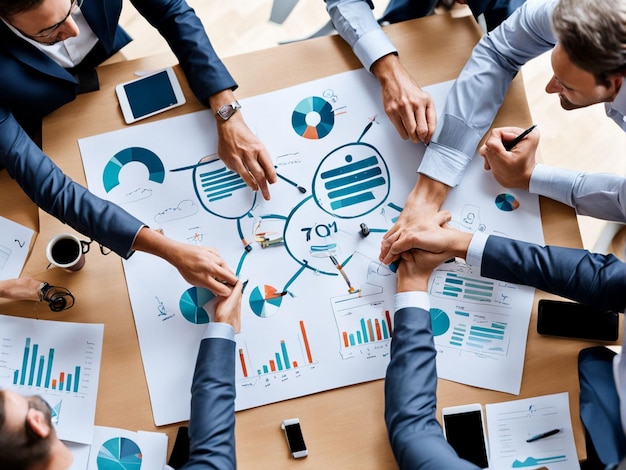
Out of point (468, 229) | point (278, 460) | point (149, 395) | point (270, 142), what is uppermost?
point (270, 142)

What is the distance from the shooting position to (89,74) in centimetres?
173

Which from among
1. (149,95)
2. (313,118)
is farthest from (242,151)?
(149,95)

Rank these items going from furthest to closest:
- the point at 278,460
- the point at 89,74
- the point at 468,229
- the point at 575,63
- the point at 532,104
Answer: the point at 532,104 < the point at 89,74 < the point at 468,229 < the point at 278,460 < the point at 575,63

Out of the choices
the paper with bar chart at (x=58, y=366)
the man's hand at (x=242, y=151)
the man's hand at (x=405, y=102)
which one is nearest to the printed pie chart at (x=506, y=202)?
the man's hand at (x=405, y=102)

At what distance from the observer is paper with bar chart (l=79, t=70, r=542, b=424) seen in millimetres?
1521

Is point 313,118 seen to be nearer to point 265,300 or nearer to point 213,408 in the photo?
point 265,300

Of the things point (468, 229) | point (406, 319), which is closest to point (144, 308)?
point (406, 319)

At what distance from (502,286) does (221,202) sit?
766mm

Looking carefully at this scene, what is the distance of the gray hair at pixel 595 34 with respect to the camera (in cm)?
126

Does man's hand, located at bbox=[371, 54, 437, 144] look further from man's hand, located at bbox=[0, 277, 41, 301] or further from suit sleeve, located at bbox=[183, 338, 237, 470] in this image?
man's hand, located at bbox=[0, 277, 41, 301]

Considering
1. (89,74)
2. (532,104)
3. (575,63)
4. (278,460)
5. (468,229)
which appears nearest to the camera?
(575,63)

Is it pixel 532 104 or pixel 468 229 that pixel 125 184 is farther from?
pixel 532 104

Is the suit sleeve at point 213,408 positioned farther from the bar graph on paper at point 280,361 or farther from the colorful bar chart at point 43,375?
the colorful bar chart at point 43,375

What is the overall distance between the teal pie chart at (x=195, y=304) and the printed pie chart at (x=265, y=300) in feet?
0.37
